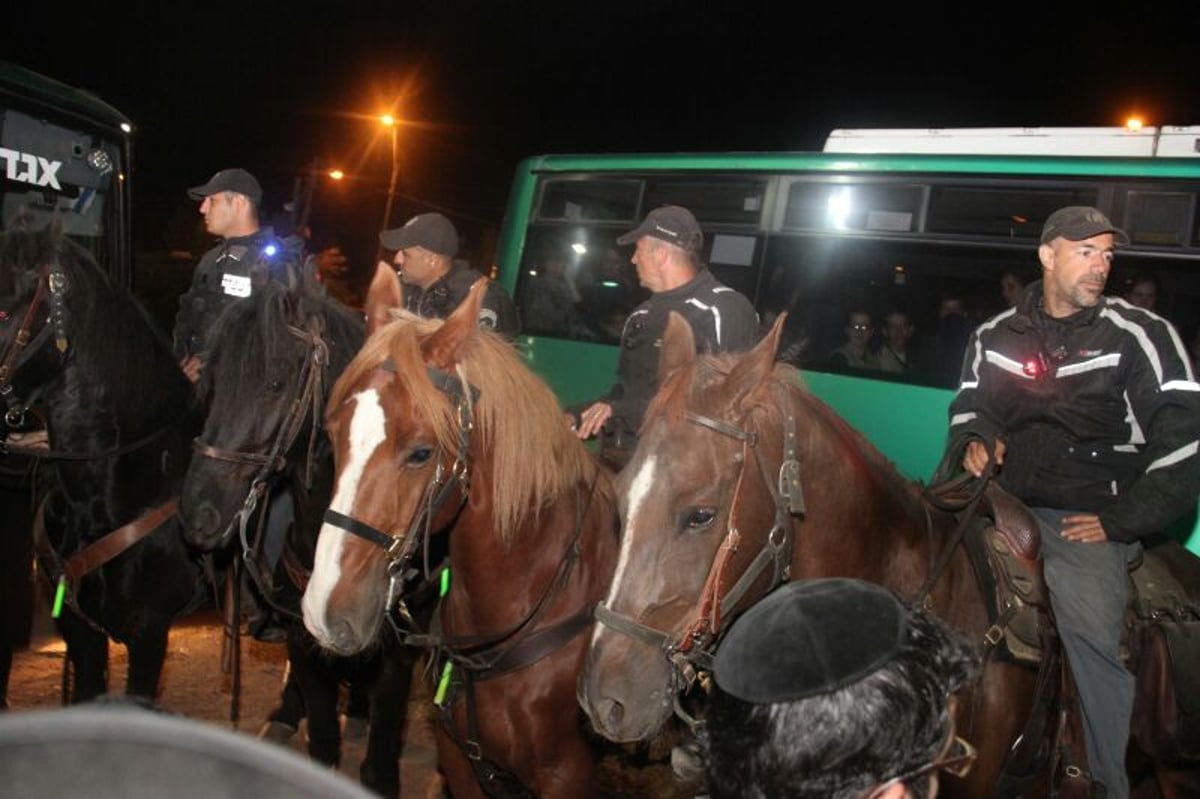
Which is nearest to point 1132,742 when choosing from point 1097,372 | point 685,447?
point 1097,372

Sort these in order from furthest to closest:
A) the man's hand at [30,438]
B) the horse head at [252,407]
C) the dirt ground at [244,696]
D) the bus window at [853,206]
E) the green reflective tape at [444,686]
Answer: the bus window at [853,206] → the dirt ground at [244,696] → the man's hand at [30,438] → the horse head at [252,407] → the green reflective tape at [444,686]

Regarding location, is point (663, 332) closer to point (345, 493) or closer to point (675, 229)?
point (675, 229)

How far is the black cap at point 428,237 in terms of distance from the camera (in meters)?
5.26

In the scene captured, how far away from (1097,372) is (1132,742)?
1424mm

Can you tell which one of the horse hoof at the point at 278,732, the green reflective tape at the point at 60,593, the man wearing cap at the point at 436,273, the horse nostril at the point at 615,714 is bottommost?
the horse hoof at the point at 278,732

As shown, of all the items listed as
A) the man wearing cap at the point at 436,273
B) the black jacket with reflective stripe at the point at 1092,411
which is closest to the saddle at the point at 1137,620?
the black jacket with reflective stripe at the point at 1092,411

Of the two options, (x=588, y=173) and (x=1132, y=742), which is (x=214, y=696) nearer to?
(x=1132, y=742)

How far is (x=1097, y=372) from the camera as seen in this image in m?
3.00

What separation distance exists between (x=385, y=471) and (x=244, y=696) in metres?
3.64

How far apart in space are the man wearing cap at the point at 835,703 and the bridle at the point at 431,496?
5.19 feet

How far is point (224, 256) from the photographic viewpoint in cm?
475

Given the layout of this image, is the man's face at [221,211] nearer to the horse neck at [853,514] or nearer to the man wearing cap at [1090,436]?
the horse neck at [853,514]

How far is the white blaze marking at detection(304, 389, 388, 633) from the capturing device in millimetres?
2703

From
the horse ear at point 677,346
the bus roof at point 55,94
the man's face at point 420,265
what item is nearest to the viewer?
the horse ear at point 677,346
